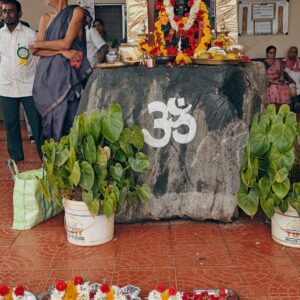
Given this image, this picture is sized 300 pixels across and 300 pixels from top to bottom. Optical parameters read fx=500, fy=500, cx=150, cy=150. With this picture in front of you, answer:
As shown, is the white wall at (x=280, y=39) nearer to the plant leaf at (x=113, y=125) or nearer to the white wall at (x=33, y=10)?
the white wall at (x=33, y=10)

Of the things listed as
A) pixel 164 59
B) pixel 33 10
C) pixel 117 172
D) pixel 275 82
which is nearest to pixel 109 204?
pixel 117 172

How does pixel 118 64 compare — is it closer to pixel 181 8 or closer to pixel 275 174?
pixel 181 8

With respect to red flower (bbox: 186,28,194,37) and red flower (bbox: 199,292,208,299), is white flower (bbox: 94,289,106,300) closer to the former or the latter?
red flower (bbox: 199,292,208,299)

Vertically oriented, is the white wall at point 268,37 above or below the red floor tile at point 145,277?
above

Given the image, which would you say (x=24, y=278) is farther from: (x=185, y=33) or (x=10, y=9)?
(x=10, y=9)

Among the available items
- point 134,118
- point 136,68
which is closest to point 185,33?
point 136,68

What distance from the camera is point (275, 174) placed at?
8.96 feet

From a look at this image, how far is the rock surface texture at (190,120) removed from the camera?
318 cm

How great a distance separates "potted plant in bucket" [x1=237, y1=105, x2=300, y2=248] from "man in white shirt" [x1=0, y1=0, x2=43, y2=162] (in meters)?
2.51

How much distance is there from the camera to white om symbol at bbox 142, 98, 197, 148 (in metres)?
3.18

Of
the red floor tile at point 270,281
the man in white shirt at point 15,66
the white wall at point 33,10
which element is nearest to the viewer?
the red floor tile at point 270,281

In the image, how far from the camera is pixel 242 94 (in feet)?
10.5

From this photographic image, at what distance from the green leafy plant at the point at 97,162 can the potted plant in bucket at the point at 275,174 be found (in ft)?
1.98

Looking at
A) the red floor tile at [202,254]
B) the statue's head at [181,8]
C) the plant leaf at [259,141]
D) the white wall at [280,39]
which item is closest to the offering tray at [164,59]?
the statue's head at [181,8]
